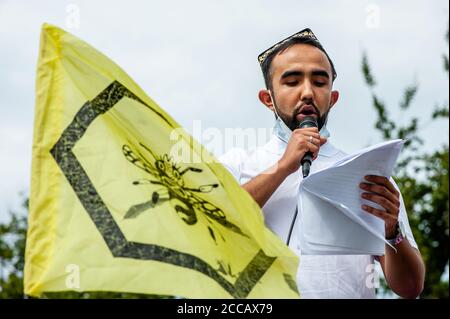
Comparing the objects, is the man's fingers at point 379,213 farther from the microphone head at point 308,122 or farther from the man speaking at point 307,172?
the microphone head at point 308,122

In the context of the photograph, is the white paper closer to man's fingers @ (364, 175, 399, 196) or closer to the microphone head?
man's fingers @ (364, 175, 399, 196)

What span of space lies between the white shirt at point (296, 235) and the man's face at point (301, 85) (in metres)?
0.18

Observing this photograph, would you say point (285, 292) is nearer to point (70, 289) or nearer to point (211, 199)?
point (211, 199)

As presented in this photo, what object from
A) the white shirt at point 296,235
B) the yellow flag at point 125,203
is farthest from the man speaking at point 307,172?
the yellow flag at point 125,203

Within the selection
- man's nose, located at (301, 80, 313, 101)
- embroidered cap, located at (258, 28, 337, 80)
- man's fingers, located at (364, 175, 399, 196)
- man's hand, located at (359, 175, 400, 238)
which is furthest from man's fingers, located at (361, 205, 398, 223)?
embroidered cap, located at (258, 28, 337, 80)

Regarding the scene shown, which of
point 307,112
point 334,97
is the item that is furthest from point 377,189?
point 334,97

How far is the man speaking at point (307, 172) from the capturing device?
3.92 metres

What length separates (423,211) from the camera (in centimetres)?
1870

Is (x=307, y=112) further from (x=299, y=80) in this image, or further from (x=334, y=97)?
(x=334, y=97)

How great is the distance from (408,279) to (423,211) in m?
14.9

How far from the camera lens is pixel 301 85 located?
14.0 ft

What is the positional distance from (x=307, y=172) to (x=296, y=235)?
1.07ft

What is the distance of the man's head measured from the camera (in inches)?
167
